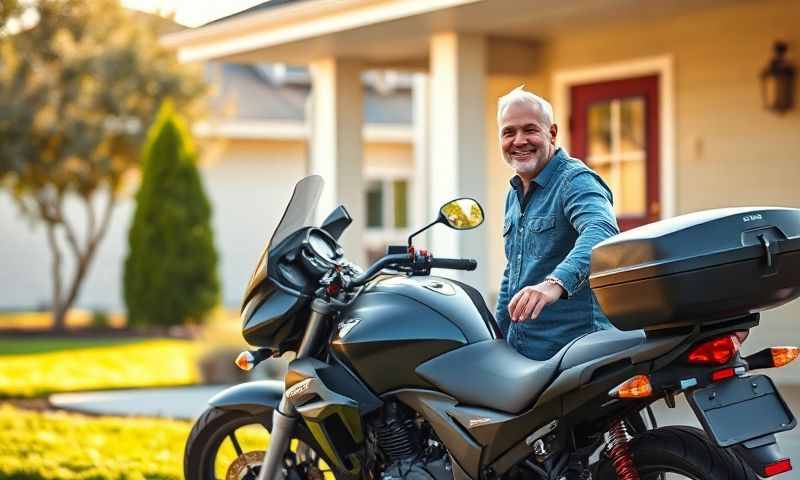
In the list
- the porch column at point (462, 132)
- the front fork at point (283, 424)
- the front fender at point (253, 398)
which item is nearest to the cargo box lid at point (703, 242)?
the front fork at point (283, 424)

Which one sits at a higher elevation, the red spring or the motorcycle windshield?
the motorcycle windshield

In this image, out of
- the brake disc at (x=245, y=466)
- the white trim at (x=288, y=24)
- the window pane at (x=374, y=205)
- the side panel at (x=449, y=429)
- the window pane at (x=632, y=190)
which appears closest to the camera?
the side panel at (x=449, y=429)

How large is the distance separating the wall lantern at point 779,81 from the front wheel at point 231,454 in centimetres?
560

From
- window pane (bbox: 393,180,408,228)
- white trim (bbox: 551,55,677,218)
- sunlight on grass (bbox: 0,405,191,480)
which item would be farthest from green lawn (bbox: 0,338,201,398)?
window pane (bbox: 393,180,408,228)

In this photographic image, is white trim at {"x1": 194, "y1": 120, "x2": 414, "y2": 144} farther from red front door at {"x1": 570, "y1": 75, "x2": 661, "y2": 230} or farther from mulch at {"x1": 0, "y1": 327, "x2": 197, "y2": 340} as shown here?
red front door at {"x1": 570, "y1": 75, "x2": 661, "y2": 230}

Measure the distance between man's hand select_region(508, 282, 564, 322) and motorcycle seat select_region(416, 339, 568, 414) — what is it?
14 centimetres

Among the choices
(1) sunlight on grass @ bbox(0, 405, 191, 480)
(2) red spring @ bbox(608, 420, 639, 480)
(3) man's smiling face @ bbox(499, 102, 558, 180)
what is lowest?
(1) sunlight on grass @ bbox(0, 405, 191, 480)

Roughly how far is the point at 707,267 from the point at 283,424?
168 cm

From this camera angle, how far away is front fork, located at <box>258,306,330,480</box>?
172 inches

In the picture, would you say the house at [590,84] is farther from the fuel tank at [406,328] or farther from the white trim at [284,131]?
the white trim at [284,131]

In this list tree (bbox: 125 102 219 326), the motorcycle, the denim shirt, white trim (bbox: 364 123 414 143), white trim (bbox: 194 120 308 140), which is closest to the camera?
the motorcycle

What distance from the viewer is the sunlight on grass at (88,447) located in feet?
21.8

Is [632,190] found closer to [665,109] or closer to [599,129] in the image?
[599,129]

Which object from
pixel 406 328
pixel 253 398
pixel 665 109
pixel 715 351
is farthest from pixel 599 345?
pixel 665 109
